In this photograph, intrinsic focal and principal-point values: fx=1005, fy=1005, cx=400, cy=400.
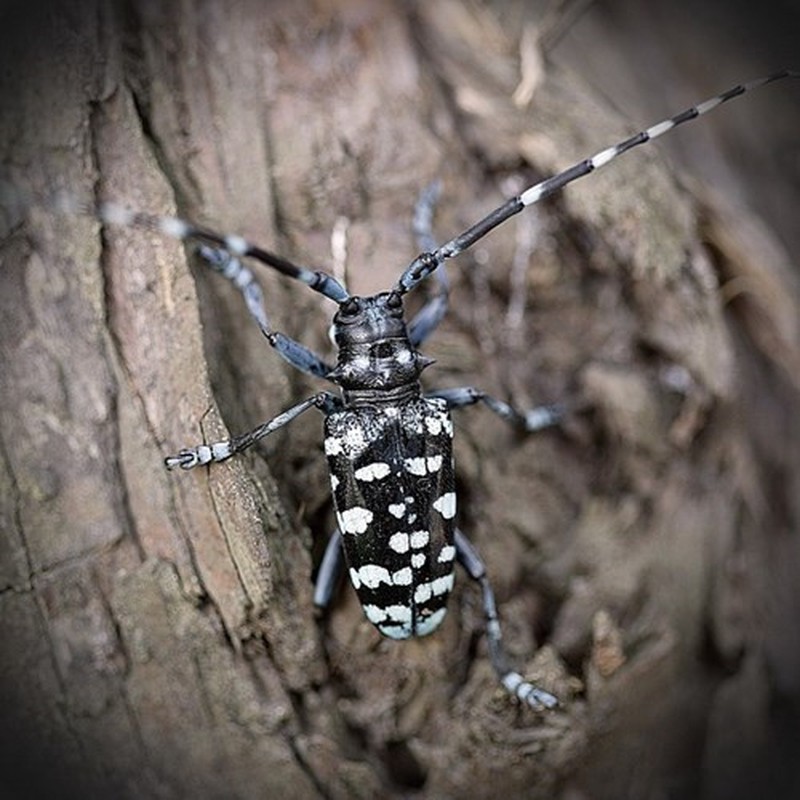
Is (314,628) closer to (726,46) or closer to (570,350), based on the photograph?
(570,350)

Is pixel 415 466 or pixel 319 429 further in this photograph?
pixel 319 429

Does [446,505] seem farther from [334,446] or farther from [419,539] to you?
[334,446]

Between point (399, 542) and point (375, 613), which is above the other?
point (399, 542)

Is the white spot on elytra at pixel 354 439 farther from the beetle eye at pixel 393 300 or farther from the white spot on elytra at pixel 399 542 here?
the beetle eye at pixel 393 300

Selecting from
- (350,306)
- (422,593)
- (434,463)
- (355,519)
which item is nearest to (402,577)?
(422,593)

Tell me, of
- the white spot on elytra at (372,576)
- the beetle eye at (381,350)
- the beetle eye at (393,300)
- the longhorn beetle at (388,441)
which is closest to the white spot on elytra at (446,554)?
the longhorn beetle at (388,441)

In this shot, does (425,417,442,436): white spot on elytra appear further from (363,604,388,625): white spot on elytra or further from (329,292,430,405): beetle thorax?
(363,604,388,625): white spot on elytra

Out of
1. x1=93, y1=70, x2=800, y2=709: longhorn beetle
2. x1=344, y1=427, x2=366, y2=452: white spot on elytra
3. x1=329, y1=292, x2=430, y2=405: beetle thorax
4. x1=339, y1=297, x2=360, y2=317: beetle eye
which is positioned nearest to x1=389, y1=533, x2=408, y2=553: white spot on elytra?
x1=93, y1=70, x2=800, y2=709: longhorn beetle
